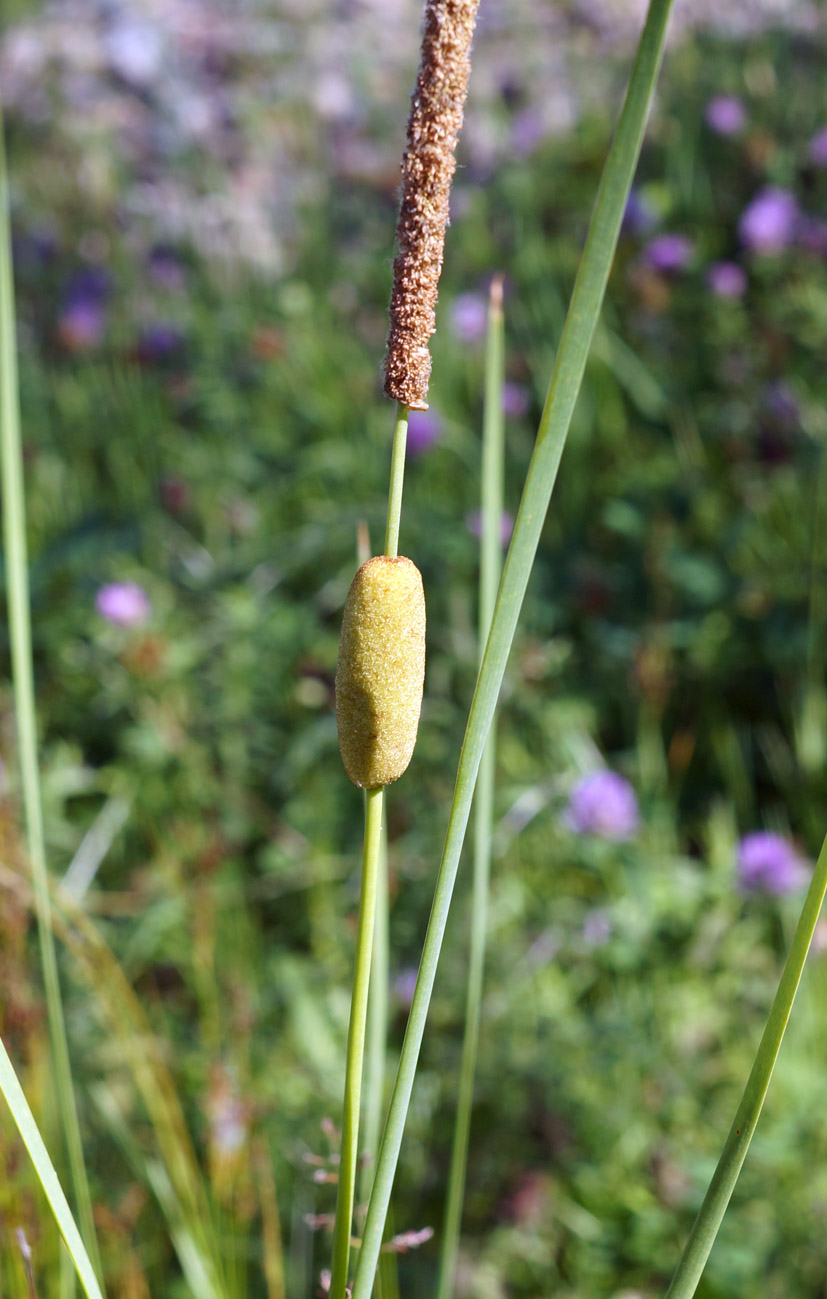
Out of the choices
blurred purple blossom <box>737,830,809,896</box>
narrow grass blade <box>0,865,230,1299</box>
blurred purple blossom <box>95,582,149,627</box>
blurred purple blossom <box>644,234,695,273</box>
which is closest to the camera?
narrow grass blade <box>0,865,230,1299</box>

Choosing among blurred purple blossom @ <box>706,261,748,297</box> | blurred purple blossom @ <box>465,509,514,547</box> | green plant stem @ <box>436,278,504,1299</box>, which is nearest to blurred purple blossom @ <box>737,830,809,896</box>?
blurred purple blossom @ <box>465,509,514,547</box>

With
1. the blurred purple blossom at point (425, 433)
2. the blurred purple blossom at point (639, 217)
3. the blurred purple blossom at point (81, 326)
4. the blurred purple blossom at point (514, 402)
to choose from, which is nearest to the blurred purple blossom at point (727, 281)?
the blurred purple blossom at point (639, 217)

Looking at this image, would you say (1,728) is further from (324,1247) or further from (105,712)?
(324,1247)

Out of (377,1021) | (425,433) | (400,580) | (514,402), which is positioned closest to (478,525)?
(425,433)

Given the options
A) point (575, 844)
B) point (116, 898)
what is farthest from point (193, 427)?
point (575, 844)

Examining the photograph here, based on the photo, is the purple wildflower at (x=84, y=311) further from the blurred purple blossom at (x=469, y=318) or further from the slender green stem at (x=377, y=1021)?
the slender green stem at (x=377, y=1021)

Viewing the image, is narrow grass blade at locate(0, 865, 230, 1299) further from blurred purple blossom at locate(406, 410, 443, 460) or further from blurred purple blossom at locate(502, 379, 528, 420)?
blurred purple blossom at locate(502, 379, 528, 420)
